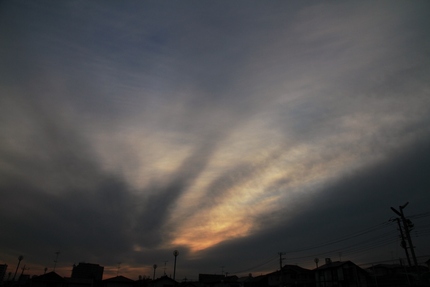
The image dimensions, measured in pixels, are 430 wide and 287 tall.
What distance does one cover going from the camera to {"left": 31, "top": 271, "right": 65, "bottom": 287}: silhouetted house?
65.5 metres

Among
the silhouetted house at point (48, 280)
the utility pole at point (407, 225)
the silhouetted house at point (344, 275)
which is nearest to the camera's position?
the utility pole at point (407, 225)

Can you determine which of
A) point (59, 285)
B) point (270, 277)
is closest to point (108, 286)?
point (59, 285)

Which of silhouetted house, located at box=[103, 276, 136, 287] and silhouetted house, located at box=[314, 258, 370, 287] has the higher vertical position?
silhouetted house, located at box=[314, 258, 370, 287]

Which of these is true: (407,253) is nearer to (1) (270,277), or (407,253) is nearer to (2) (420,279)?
(2) (420,279)

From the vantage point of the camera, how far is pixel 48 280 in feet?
217

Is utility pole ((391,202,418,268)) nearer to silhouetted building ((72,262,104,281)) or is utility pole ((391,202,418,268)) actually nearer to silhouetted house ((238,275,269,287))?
silhouetted house ((238,275,269,287))

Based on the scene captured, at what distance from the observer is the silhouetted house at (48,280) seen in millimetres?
65500

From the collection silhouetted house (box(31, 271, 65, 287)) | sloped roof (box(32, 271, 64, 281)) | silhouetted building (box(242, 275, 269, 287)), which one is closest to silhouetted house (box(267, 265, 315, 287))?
silhouetted building (box(242, 275, 269, 287))

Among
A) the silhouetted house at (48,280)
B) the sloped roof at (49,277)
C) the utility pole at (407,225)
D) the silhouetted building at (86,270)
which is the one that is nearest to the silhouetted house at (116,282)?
the silhouetted house at (48,280)

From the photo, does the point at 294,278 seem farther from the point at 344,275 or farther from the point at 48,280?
the point at 48,280

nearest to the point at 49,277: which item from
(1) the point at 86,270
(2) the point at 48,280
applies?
(2) the point at 48,280

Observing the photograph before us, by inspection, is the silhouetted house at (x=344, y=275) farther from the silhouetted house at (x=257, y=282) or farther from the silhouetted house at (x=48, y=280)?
the silhouetted house at (x=48, y=280)

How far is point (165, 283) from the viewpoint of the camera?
235ft

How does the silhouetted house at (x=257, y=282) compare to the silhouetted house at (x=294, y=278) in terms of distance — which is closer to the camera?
the silhouetted house at (x=294, y=278)
